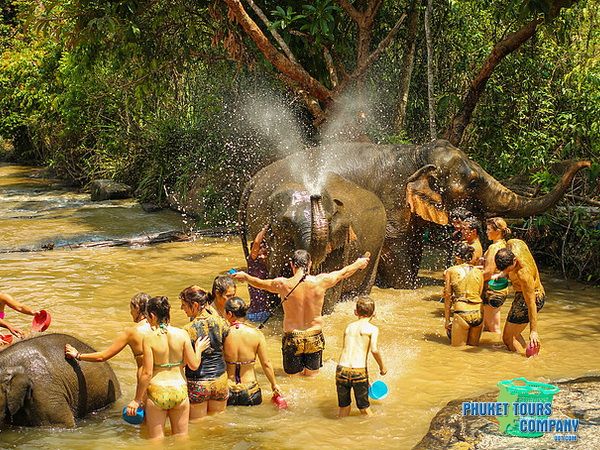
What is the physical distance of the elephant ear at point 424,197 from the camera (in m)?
11.4

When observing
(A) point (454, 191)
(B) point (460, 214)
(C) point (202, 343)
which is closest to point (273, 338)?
(C) point (202, 343)

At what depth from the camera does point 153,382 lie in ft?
20.4

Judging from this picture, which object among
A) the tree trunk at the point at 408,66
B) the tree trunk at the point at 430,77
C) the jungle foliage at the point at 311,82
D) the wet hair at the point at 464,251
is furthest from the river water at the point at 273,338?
the tree trunk at the point at 408,66

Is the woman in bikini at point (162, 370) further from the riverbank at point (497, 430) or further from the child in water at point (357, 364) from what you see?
the riverbank at point (497, 430)

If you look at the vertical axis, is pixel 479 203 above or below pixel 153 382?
above

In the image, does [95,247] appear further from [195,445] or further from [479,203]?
[195,445]

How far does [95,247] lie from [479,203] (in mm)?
6608

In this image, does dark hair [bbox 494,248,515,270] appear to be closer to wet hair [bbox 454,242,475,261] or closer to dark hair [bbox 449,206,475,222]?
wet hair [bbox 454,242,475,261]

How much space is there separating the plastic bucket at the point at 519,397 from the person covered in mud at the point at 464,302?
2.29 meters

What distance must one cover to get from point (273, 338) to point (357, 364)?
2696mm

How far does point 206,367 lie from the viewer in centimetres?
668

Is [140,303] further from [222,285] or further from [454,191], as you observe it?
[454,191]

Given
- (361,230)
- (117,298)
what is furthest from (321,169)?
(117,298)

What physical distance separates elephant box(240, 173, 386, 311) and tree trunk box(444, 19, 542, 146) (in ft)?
10.7
